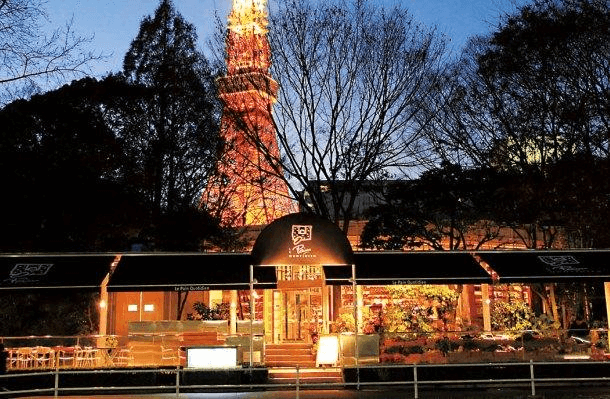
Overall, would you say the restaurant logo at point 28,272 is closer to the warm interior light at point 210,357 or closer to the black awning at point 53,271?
the black awning at point 53,271

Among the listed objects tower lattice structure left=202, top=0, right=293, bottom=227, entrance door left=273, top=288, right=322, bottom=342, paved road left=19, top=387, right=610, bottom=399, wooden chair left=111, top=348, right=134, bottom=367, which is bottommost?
paved road left=19, top=387, right=610, bottom=399

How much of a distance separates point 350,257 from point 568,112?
7683 mm

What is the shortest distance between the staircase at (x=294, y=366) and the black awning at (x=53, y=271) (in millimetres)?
4930

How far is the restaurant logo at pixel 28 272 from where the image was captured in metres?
15.8

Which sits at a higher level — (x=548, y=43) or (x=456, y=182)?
(x=548, y=43)

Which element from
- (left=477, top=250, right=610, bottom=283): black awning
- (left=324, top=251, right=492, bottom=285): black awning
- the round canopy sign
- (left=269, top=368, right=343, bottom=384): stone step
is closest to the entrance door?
(left=324, top=251, right=492, bottom=285): black awning

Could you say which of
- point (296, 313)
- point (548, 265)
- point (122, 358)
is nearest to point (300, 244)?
point (122, 358)

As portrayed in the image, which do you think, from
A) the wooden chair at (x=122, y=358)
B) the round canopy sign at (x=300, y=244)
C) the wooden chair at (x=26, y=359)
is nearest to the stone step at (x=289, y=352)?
the round canopy sign at (x=300, y=244)

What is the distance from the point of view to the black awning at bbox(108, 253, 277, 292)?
16031 mm

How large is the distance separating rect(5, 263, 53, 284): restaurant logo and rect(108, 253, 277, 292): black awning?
66.8 inches

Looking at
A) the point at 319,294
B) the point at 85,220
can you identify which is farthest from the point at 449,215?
the point at 85,220

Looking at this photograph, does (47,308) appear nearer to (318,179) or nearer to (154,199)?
(154,199)

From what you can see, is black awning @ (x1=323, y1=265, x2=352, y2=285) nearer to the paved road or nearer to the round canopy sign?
the round canopy sign

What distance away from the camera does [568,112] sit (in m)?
18.4
